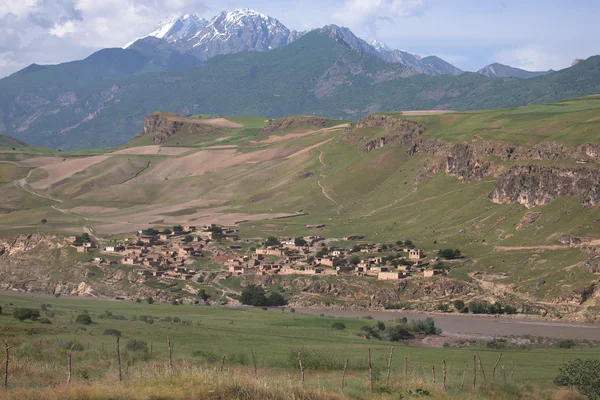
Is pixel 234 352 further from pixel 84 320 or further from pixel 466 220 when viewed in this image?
Answer: pixel 466 220

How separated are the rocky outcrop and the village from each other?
19636 millimetres

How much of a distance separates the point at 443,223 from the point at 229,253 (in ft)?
116

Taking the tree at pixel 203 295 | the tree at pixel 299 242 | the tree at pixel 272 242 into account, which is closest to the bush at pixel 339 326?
the tree at pixel 203 295

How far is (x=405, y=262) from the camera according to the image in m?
122

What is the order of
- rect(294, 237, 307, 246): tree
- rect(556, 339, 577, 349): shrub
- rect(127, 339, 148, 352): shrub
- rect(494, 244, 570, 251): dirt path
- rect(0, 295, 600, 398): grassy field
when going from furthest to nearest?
rect(294, 237, 307, 246): tree
rect(494, 244, 570, 251): dirt path
rect(556, 339, 577, 349): shrub
rect(127, 339, 148, 352): shrub
rect(0, 295, 600, 398): grassy field

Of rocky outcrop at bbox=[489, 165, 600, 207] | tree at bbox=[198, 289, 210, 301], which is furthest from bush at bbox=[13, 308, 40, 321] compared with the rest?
rocky outcrop at bbox=[489, 165, 600, 207]

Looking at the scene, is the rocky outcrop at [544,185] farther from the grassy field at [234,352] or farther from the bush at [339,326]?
the grassy field at [234,352]

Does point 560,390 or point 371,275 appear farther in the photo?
point 371,275

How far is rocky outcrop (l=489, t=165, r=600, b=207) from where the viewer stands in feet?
414

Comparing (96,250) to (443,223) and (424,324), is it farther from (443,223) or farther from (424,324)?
(424,324)

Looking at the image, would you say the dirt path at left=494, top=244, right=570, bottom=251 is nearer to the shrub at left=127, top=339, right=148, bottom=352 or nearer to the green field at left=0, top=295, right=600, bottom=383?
the green field at left=0, top=295, right=600, bottom=383

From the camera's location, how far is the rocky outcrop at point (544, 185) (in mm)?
126250

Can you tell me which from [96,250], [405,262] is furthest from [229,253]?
[405,262]

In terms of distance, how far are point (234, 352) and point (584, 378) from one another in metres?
20.5
